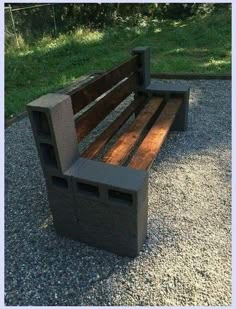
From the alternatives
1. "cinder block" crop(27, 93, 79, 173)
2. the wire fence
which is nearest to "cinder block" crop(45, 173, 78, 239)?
"cinder block" crop(27, 93, 79, 173)

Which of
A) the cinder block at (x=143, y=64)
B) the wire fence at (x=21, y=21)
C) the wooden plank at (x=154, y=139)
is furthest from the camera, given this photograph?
the wire fence at (x=21, y=21)

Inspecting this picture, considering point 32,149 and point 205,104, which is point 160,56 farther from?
point 32,149

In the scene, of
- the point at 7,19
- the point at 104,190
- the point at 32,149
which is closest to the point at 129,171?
the point at 104,190

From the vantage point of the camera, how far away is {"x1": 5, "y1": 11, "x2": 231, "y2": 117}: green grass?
6621 millimetres

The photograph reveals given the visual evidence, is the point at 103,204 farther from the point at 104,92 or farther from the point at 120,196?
the point at 104,92

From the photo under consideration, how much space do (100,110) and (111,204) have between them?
41.0 inches

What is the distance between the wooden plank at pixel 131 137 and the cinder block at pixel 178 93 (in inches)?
3.8

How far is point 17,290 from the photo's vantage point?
236 centimetres

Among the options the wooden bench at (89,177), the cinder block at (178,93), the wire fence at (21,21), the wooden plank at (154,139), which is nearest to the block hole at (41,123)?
the wooden bench at (89,177)

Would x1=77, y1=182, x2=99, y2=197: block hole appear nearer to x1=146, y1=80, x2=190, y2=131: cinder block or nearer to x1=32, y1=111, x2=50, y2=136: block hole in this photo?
x1=32, y1=111, x2=50, y2=136: block hole

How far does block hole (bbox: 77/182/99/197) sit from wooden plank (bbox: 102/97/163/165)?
344mm

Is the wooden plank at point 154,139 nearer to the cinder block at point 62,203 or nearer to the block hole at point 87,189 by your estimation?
the block hole at point 87,189

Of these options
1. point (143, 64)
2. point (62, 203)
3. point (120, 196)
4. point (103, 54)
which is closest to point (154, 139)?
point (120, 196)

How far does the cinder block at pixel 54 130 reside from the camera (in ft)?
7.11
